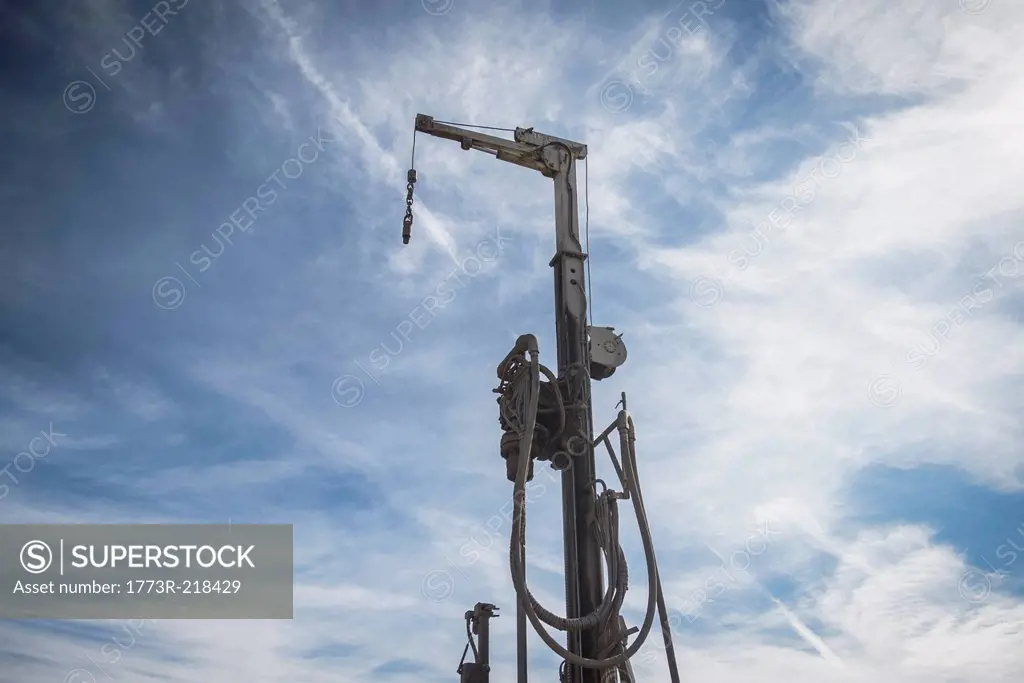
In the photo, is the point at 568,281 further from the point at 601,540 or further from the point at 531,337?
the point at 601,540

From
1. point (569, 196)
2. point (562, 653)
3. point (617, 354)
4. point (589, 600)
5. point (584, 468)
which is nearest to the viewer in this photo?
point (562, 653)

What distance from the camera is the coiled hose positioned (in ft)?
26.8

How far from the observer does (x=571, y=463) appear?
9.58 m

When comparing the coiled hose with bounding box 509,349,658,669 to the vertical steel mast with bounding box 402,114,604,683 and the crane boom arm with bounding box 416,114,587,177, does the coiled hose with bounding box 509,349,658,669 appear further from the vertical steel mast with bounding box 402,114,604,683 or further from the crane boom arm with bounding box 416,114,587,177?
the crane boom arm with bounding box 416,114,587,177

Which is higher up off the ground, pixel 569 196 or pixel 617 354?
pixel 569 196

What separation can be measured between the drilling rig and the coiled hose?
11 mm

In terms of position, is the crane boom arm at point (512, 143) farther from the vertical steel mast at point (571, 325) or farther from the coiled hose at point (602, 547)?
the coiled hose at point (602, 547)

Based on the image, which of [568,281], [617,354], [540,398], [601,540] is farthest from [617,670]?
[568,281]

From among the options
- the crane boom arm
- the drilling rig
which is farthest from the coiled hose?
the crane boom arm

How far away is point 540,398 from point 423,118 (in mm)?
4998

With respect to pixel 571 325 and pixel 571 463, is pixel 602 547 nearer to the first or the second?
pixel 571 463

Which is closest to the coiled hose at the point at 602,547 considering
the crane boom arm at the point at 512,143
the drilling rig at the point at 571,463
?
the drilling rig at the point at 571,463

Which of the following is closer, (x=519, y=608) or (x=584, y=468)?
(x=519, y=608)

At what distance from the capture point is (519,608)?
8.35 meters
